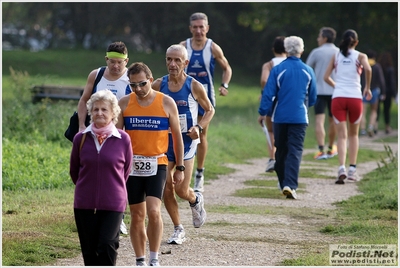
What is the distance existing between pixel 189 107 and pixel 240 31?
129ft

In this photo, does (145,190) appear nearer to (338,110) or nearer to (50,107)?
(338,110)

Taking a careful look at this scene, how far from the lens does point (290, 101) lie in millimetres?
11312

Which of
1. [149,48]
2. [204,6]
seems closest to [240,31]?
[204,6]

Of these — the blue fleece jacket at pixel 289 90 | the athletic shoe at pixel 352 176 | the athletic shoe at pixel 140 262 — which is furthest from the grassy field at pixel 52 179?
the blue fleece jacket at pixel 289 90

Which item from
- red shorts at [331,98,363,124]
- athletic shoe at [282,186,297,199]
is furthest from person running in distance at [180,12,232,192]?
red shorts at [331,98,363,124]

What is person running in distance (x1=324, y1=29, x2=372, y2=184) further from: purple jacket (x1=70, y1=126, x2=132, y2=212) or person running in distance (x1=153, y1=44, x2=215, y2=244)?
purple jacket (x1=70, y1=126, x2=132, y2=212)

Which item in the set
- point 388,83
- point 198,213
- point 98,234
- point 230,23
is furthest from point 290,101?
point 230,23

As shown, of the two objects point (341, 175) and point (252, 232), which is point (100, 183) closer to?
point (252, 232)

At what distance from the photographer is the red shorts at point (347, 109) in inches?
508

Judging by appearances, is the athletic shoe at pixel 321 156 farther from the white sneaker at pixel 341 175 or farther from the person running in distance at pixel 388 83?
the person running in distance at pixel 388 83

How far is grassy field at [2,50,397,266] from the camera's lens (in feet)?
26.2

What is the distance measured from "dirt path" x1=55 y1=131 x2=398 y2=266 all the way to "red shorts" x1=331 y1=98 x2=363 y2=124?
0.92 m

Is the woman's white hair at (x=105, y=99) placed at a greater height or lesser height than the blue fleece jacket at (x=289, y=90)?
greater

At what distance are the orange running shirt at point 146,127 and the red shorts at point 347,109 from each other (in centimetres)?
617
